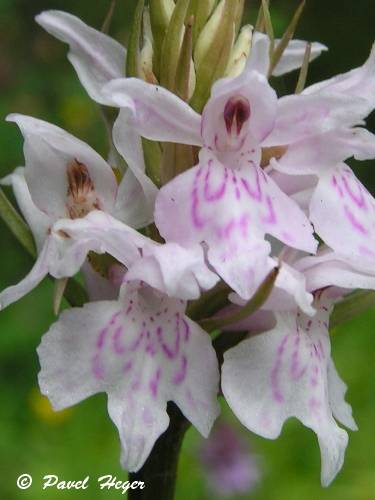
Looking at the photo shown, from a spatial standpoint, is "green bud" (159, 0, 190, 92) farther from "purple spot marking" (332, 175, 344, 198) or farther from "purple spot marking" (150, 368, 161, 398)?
"purple spot marking" (150, 368, 161, 398)

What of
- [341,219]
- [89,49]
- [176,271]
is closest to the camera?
[176,271]

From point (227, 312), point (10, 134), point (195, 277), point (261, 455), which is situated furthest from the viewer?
point (10, 134)

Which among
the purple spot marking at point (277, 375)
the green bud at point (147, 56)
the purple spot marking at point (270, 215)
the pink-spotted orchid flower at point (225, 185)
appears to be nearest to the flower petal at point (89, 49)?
the green bud at point (147, 56)

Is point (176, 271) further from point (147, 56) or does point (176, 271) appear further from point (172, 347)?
point (147, 56)

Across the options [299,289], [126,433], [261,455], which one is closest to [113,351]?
[126,433]

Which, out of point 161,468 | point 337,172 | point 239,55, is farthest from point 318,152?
point 161,468

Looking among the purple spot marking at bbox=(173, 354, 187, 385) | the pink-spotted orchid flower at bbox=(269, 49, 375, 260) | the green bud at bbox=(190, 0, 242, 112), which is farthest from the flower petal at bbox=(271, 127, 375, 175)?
the purple spot marking at bbox=(173, 354, 187, 385)

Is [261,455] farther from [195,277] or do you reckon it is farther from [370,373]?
[195,277]
